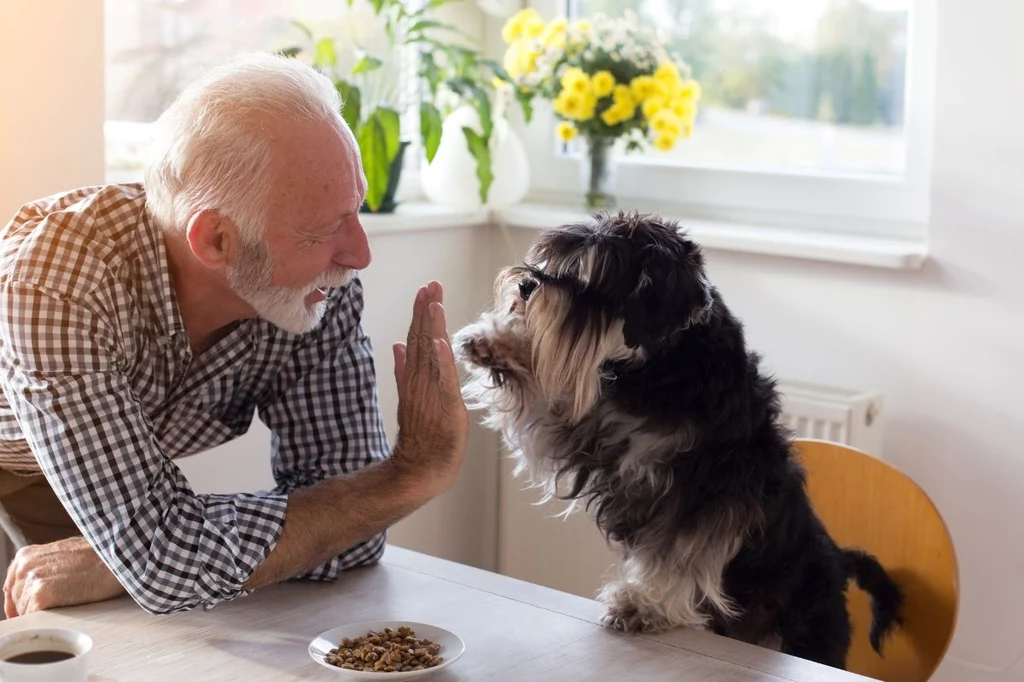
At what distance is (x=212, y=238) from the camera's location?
5.92ft

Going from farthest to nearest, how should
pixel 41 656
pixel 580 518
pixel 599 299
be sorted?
pixel 580 518 → pixel 599 299 → pixel 41 656

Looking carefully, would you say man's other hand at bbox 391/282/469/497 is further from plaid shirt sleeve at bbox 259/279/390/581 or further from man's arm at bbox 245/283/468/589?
plaid shirt sleeve at bbox 259/279/390/581

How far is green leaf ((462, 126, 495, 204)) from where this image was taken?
10.6ft

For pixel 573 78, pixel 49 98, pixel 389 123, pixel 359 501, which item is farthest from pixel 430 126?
pixel 359 501

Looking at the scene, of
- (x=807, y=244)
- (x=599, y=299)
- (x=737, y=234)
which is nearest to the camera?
(x=599, y=299)

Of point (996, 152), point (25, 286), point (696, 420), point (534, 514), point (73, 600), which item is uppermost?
point (996, 152)

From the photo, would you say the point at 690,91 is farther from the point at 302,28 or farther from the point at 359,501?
the point at 359,501

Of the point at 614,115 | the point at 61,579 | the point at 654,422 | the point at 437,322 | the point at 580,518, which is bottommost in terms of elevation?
the point at 580,518

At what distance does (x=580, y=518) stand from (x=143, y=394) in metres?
1.52

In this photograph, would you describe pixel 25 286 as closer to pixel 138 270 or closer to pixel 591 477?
pixel 138 270

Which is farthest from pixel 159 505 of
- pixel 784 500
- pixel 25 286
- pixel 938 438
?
pixel 938 438

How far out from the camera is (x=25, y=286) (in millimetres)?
1676

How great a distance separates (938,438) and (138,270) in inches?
68.1

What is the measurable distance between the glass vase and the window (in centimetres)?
10
